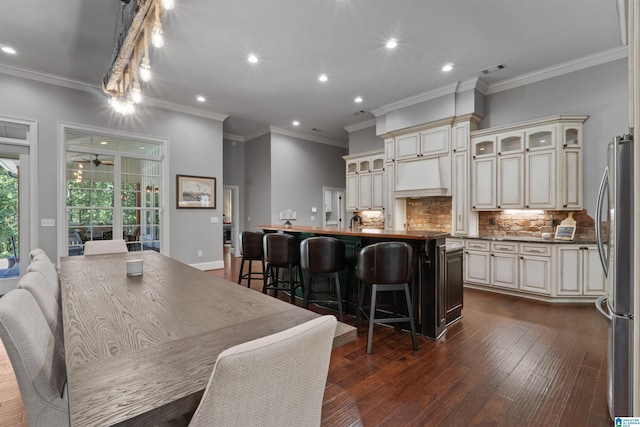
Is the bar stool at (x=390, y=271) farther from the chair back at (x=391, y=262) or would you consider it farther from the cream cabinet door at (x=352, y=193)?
the cream cabinet door at (x=352, y=193)

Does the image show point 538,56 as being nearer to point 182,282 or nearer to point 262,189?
point 182,282

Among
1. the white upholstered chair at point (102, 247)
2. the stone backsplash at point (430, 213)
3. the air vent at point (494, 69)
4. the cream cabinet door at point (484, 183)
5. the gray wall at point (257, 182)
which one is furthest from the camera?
the gray wall at point (257, 182)

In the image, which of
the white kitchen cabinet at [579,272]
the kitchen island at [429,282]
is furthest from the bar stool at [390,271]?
the white kitchen cabinet at [579,272]

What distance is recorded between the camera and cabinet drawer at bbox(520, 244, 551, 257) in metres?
4.00

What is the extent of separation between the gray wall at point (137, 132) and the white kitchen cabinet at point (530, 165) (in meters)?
5.10

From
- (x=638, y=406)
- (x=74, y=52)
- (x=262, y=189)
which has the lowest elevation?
(x=638, y=406)

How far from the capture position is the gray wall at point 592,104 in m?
4.00

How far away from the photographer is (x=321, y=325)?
0.82 m

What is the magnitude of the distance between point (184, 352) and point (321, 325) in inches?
20.1

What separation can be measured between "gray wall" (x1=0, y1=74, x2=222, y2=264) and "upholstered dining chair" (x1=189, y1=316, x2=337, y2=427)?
5485 millimetres

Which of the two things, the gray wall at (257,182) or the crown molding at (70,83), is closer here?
the crown molding at (70,83)

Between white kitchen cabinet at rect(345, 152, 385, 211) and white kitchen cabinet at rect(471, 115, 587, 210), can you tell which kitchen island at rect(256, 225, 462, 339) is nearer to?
white kitchen cabinet at rect(471, 115, 587, 210)

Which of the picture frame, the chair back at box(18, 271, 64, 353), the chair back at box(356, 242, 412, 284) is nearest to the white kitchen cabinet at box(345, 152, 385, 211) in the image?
the picture frame

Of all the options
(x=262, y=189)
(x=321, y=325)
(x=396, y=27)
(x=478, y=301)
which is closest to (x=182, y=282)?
(x=321, y=325)
